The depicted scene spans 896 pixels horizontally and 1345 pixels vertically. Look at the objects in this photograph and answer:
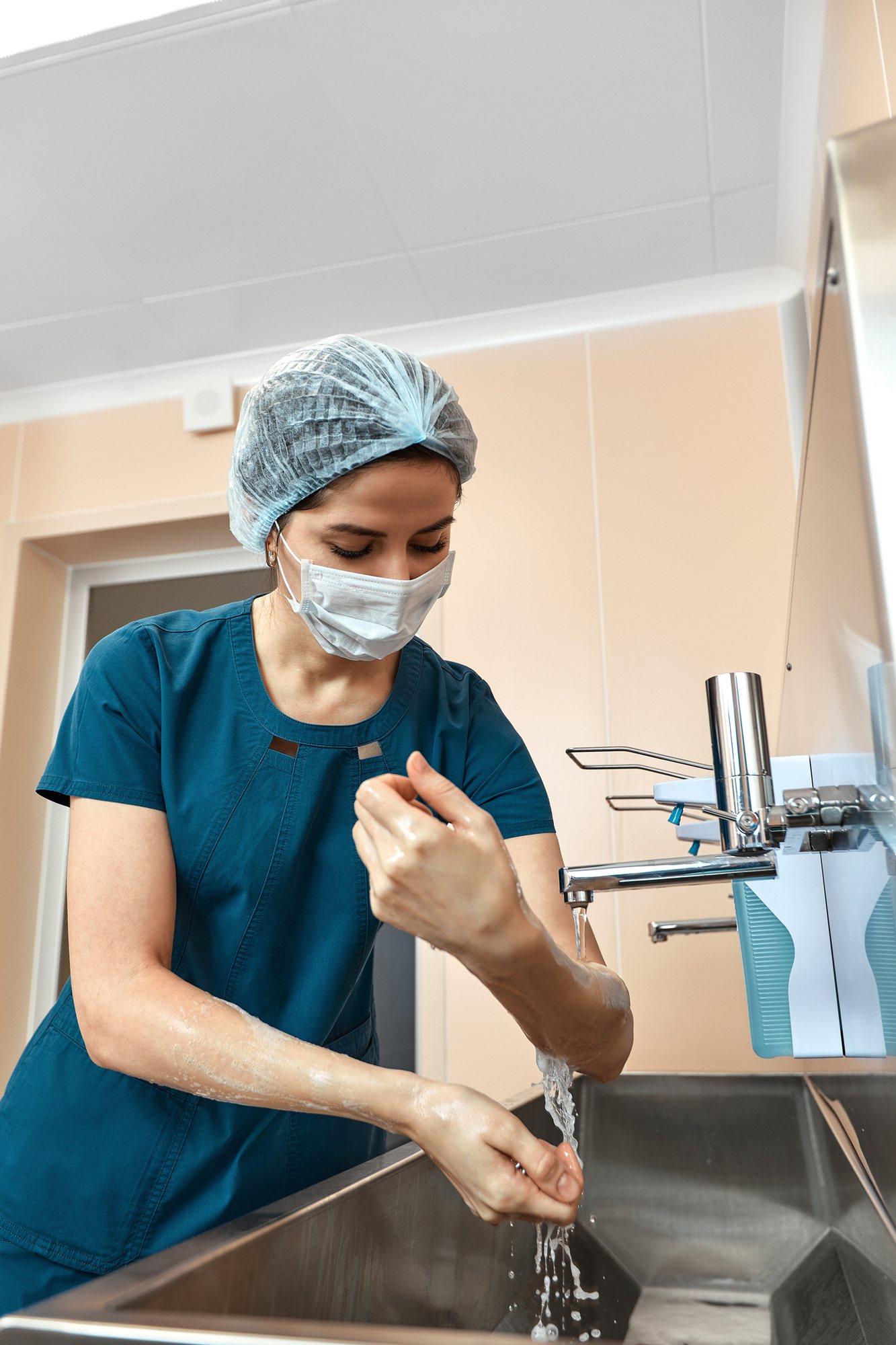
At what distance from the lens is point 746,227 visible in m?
2.04

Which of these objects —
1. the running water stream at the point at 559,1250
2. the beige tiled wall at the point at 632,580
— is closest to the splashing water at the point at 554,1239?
the running water stream at the point at 559,1250

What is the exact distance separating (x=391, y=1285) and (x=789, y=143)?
1892 mm

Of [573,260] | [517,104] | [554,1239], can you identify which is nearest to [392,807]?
[554,1239]

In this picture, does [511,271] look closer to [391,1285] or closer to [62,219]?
[62,219]

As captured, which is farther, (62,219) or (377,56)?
(62,219)

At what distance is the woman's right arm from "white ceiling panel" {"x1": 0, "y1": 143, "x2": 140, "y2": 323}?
1560mm

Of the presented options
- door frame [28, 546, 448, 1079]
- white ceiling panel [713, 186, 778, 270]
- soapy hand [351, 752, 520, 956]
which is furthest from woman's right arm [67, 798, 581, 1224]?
white ceiling panel [713, 186, 778, 270]

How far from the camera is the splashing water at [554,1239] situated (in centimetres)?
81

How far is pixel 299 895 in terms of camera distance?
3.17ft

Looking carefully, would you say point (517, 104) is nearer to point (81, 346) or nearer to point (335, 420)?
point (335, 420)

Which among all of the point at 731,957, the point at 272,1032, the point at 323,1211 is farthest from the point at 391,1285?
the point at 731,957

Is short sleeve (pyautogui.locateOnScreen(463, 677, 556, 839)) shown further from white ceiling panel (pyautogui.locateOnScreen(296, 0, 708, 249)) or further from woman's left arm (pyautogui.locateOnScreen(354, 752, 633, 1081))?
white ceiling panel (pyautogui.locateOnScreen(296, 0, 708, 249))

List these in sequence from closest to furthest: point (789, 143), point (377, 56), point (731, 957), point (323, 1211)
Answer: point (323, 1211), point (377, 56), point (789, 143), point (731, 957)

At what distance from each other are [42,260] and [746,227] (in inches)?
58.3
